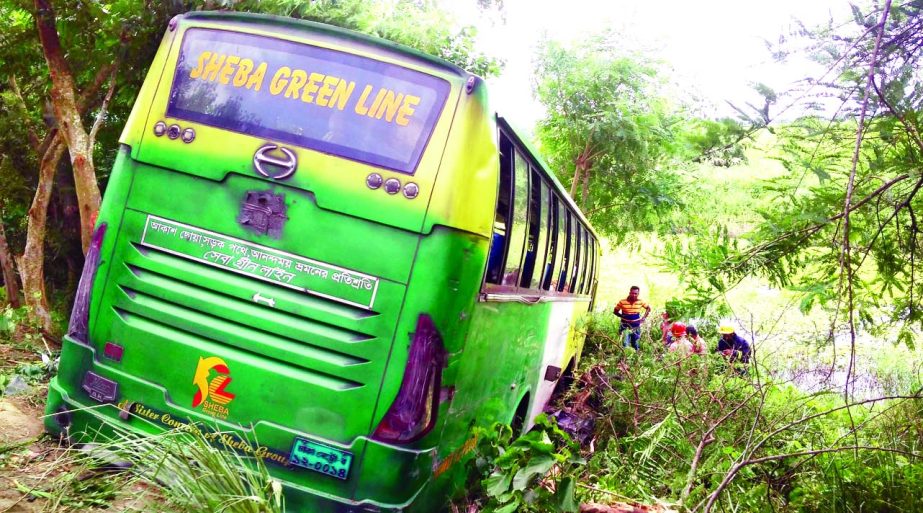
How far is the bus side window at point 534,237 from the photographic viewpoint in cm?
529

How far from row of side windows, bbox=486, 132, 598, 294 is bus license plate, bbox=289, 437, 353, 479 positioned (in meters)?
1.38

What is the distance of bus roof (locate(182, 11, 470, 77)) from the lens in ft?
12.7

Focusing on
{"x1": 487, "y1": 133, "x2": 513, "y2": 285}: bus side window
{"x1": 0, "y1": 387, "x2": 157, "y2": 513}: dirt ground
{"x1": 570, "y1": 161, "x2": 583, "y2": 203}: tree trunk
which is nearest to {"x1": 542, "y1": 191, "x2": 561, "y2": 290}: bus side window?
{"x1": 487, "y1": 133, "x2": 513, "y2": 285}: bus side window

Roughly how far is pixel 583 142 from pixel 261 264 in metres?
14.1

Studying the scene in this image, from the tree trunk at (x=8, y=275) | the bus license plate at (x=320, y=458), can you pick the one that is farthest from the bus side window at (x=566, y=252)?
the tree trunk at (x=8, y=275)

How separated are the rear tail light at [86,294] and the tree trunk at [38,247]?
15.7ft

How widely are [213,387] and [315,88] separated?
168cm

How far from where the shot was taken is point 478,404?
4.52 meters

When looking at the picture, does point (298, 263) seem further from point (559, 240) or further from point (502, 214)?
point (559, 240)

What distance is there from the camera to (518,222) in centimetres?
479

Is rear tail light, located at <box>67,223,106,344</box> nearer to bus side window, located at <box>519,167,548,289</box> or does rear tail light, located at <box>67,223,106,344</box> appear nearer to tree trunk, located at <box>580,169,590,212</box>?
bus side window, located at <box>519,167,548,289</box>

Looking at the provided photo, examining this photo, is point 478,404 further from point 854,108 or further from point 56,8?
point 56,8

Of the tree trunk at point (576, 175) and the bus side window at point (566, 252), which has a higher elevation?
the tree trunk at point (576, 175)

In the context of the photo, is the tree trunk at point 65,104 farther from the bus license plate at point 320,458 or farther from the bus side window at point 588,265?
the bus side window at point 588,265
